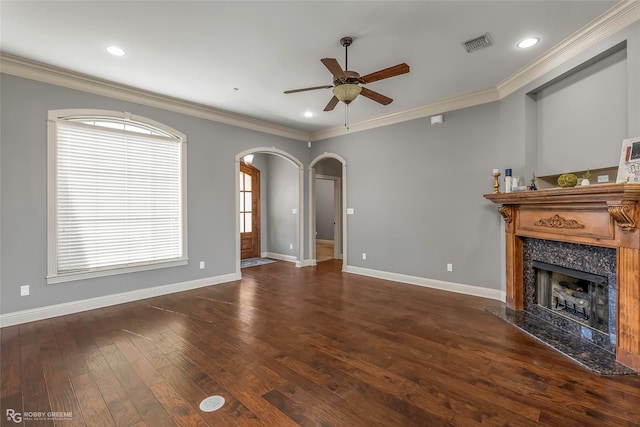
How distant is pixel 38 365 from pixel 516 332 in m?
4.50

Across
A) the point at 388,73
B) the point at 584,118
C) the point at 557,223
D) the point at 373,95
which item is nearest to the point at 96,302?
the point at 373,95

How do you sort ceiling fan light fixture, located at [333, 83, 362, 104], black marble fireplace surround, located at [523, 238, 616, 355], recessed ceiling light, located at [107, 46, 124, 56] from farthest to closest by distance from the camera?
recessed ceiling light, located at [107, 46, 124, 56]
ceiling fan light fixture, located at [333, 83, 362, 104]
black marble fireplace surround, located at [523, 238, 616, 355]

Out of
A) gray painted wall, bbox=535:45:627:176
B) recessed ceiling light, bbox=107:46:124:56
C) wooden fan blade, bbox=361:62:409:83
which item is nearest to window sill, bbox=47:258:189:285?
recessed ceiling light, bbox=107:46:124:56

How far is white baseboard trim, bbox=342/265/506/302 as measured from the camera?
4.27 metres

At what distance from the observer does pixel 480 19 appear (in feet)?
8.70

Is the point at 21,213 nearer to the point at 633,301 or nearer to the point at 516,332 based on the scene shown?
the point at 516,332

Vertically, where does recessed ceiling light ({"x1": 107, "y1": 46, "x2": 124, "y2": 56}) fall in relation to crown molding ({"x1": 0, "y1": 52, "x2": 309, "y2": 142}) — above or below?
above

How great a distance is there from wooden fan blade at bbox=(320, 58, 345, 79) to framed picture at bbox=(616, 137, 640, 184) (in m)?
2.45

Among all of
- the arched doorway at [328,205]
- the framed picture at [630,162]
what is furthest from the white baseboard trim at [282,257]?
the framed picture at [630,162]

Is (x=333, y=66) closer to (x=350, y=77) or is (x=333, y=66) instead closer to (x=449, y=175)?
(x=350, y=77)

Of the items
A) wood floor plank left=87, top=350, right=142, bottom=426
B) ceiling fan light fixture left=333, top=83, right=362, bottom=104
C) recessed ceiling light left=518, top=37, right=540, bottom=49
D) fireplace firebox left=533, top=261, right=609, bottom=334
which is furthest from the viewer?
recessed ceiling light left=518, top=37, right=540, bottom=49

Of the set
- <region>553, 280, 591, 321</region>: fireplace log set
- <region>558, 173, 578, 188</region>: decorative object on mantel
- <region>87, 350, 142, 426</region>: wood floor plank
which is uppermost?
<region>558, 173, 578, 188</region>: decorative object on mantel

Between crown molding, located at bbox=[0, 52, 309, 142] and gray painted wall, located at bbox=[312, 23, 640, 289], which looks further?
crown molding, located at bbox=[0, 52, 309, 142]

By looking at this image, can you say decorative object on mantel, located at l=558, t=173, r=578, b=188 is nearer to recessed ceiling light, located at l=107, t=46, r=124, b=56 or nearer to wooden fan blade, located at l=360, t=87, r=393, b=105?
wooden fan blade, located at l=360, t=87, r=393, b=105
